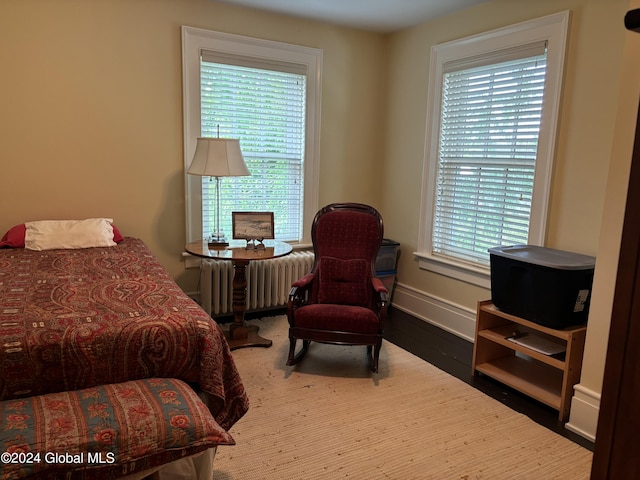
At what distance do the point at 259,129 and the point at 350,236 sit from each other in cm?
126

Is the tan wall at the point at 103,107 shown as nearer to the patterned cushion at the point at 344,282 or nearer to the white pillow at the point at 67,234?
the white pillow at the point at 67,234

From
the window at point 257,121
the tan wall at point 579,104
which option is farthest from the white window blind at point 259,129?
the tan wall at point 579,104

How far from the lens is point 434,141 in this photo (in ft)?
13.0

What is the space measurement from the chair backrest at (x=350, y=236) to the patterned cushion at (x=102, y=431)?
6.36 ft

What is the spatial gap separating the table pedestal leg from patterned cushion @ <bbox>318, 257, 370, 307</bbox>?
0.56 metres

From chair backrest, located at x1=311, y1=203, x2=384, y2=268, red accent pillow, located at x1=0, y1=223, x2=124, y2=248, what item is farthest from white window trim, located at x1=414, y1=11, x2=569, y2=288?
red accent pillow, located at x1=0, y1=223, x2=124, y2=248

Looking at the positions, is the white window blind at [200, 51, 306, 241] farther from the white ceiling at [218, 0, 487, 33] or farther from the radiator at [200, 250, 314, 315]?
the white ceiling at [218, 0, 487, 33]

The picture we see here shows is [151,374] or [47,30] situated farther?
[47,30]

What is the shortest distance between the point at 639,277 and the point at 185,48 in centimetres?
347

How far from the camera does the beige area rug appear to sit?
83.0 inches

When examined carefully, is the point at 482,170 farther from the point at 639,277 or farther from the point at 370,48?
the point at 639,277

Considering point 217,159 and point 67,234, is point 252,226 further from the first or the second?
point 67,234

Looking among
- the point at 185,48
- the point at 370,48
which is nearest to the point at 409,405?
the point at 185,48

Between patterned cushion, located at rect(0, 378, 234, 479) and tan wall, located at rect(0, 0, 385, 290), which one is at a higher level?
tan wall, located at rect(0, 0, 385, 290)
